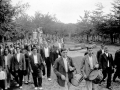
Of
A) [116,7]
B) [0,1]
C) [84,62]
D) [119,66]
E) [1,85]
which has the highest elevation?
[116,7]

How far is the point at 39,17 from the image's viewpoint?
41.8m

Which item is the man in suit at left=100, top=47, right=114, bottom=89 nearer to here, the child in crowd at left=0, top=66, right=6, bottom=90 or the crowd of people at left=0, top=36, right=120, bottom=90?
the crowd of people at left=0, top=36, right=120, bottom=90

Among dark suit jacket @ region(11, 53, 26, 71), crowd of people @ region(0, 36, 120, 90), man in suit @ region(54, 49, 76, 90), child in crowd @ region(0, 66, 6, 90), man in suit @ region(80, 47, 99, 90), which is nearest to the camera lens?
man in suit @ region(54, 49, 76, 90)

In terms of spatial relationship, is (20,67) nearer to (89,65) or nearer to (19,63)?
(19,63)

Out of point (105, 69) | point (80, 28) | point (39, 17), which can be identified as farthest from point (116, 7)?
point (105, 69)

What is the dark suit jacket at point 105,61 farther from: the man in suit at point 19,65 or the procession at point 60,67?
the man in suit at point 19,65

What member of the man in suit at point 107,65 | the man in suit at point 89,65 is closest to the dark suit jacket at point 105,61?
the man in suit at point 107,65

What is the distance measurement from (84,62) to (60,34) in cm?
4750

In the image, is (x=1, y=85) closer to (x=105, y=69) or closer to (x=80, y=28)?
(x=105, y=69)

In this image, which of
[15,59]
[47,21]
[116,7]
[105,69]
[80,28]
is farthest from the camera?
[80,28]

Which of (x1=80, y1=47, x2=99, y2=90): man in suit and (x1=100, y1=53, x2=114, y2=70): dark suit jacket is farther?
(x1=100, y1=53, x2=114, y2=70): dark suit jacket

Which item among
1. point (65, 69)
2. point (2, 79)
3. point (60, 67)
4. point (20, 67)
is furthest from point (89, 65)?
point (2, 79)

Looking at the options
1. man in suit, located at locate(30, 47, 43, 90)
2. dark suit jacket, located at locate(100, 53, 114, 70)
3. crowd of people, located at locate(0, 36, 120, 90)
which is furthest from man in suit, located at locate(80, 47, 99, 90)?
man in suit, located at locate(30, 47, 43, 90)

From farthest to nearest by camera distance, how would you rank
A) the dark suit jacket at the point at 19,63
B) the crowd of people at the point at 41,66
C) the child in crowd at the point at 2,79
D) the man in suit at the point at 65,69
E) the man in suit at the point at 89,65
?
the dark suit jacket at the point at 19,63
the child in crowd at the point at 2,79
the man in suit at the point at 89,65
the crowd of people at the point at 41,66
the man in suit at the point at 65,69
